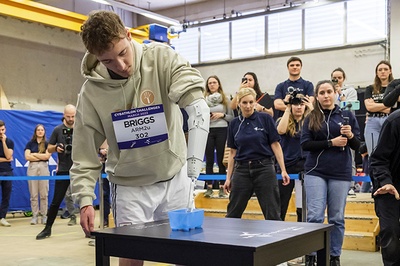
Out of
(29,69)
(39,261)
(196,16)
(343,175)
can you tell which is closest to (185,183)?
(343,175)

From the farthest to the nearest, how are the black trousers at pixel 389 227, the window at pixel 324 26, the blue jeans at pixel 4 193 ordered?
the window at pixel 324 26, the blue jeans at pixel 4 193, the black trousers at pixel 389 227

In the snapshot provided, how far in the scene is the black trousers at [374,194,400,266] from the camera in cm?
290

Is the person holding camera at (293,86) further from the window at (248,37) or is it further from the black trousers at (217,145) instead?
the window at (248,37)

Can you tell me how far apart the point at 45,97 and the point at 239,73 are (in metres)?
5.19

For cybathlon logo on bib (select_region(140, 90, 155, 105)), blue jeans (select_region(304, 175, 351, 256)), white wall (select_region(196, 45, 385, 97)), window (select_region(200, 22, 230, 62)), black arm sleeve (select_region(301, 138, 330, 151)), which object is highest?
window (select_region(200, 22, 230, 62))

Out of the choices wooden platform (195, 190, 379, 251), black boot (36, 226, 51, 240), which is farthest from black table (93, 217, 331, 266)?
black boot (36, 226, 51, 240)

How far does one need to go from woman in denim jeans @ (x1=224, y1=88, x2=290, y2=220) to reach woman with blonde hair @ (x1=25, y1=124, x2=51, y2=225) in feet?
14.7

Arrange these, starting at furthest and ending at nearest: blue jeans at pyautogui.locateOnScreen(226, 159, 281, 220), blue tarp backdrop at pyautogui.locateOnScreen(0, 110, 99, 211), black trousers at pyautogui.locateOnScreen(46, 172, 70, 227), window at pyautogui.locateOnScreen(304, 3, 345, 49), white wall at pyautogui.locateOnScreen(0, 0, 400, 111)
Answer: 1. window at pyautogui.locateOnScreen(304, 3, 345, 49)
2. white wall at pyautogui.locateOnScreen(0, 0, 400, 111)
3. blue tarp backdrop at pyautogui.locateOnScreen(0, 110, 99, 211)
4. black trousers at pyautogui.locateOnScreen(46, 172, 70, 227)
5. blue jeans at pyautogui.locateOnScreen(226, 159, 281, 220)

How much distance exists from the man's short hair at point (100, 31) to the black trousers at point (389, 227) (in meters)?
1.96

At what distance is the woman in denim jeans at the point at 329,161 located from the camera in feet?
12.5

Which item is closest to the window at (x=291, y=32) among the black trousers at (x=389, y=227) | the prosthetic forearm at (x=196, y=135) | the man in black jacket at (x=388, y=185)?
the man in black jacket at (x=388, y=185)

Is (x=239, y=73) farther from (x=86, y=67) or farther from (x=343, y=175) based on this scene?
(x=86, y=67)

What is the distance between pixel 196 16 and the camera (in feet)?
47.3

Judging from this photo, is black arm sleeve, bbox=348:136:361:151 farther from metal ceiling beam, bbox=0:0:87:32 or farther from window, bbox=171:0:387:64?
metal ceiling beam, bbox=0:0:87:32
